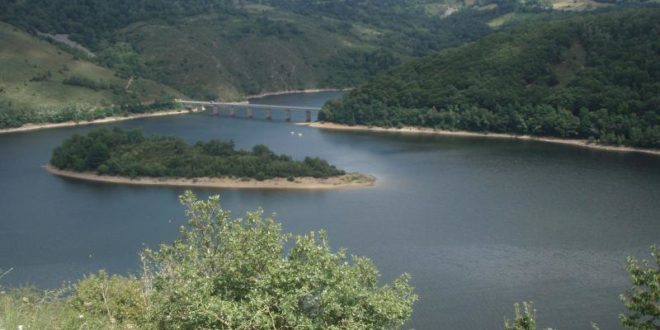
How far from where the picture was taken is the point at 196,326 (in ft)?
47.1

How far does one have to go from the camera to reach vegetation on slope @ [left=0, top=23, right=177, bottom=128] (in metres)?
95.2

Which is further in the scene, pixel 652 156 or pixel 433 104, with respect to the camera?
pixel 433 104

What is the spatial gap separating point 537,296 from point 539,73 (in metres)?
56.5

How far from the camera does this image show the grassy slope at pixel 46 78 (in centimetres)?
9744

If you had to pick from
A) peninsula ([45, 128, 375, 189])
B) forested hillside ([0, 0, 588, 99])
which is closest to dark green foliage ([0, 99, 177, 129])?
forested hillside ([0, 0, 588, 99])

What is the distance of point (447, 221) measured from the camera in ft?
153

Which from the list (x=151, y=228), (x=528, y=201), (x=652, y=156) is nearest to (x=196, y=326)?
(x=151, y=228)

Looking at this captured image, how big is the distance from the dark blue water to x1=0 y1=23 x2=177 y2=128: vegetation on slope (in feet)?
72.1

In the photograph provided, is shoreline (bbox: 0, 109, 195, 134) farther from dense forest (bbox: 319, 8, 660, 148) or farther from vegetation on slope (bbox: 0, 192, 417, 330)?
vegetation on slope (bbox: 0, 192, 417, 330)

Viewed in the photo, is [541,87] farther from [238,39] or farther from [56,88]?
[238,39]

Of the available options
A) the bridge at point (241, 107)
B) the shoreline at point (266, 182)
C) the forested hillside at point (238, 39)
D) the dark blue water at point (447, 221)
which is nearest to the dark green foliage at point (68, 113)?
the bridge at point (241, 107)

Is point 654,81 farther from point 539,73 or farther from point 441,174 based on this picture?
point 441,174

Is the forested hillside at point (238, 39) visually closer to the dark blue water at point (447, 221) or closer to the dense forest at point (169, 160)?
the dense forest at point (169, 160)

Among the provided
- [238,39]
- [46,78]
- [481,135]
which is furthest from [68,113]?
[238,39]
